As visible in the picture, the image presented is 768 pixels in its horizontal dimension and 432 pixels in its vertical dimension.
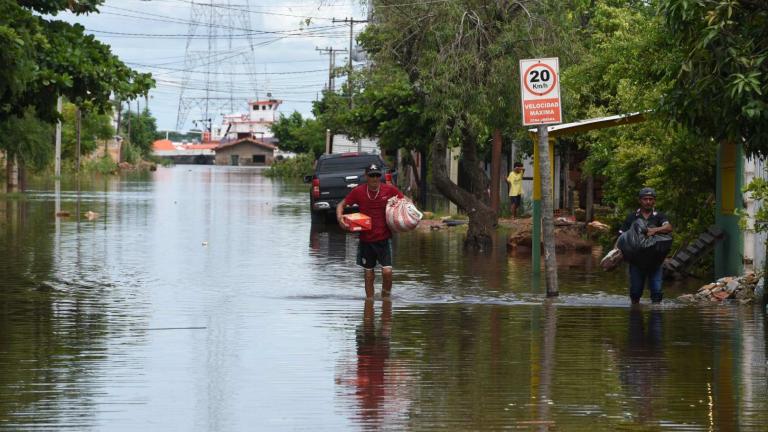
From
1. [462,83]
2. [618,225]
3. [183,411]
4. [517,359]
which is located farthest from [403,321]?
[462,83]

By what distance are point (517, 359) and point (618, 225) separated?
1326 cm

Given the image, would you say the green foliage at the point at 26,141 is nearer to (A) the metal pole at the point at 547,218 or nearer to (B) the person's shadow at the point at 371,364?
(A) the metal pole at the point at 547,218

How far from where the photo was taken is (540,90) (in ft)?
56.1

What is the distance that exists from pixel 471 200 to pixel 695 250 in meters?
10.2

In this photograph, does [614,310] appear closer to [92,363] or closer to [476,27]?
[92,363]

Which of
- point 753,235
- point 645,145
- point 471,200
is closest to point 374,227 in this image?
point 753,235

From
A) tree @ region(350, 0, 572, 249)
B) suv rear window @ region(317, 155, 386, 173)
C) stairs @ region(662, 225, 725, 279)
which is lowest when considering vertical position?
stairs @ region(662, 225, 725, 279)

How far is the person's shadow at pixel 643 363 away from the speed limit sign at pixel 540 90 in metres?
3.08

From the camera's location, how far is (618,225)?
24.5 meters

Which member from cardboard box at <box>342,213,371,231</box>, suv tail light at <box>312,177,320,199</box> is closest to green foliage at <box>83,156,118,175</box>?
suv tail light at <box>312,177,320,199</box>

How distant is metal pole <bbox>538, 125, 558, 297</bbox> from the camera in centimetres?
1706

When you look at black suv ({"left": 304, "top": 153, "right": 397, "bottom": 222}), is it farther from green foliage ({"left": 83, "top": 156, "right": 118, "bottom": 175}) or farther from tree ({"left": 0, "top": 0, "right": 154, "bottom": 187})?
green foliage ({"left": 83, "top": 156, "right": 118, "bottom": 175})

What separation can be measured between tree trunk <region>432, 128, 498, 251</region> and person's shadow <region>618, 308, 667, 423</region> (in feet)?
Result: 43.4

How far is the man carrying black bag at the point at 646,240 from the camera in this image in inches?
607
